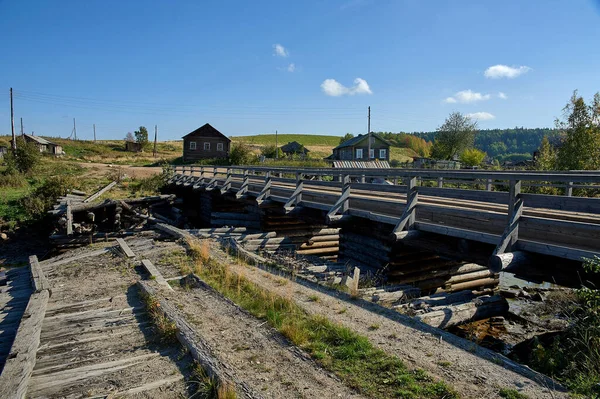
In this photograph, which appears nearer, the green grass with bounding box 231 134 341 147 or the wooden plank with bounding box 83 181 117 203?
the wooden plank with bounding box 83 181 117 203

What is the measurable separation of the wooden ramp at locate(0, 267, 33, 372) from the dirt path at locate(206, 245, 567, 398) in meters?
4.66

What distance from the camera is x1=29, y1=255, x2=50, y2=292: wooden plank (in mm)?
8828

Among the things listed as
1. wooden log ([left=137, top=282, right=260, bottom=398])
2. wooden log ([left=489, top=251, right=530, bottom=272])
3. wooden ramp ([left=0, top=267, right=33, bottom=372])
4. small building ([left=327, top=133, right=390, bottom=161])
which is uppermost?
small building ([left=327, top=133, right=390, bottom=161])

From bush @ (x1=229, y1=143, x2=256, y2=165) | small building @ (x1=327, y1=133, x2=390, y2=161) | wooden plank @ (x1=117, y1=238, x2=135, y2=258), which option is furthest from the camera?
small building @ (x1=327, y1=133, x2=390, y2=161)

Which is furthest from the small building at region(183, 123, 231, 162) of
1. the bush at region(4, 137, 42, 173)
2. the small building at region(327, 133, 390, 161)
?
the bush at region(4, 137, 42, 173)

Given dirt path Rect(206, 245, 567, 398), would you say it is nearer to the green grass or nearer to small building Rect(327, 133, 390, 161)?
small building Rect(327, 133, 390, 161)

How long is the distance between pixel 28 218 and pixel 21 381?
23.3 metres

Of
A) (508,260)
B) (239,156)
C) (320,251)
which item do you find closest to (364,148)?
(239,156)

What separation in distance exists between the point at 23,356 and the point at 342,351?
174 inches

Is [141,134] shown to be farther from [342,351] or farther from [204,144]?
[342,351]

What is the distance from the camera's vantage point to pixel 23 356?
18.2 ft

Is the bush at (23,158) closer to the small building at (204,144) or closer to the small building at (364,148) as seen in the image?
the small building at (204,144)

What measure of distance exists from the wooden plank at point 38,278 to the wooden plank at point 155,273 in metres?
2.14

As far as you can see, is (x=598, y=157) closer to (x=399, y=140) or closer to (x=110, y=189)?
(x=110, y=189)
